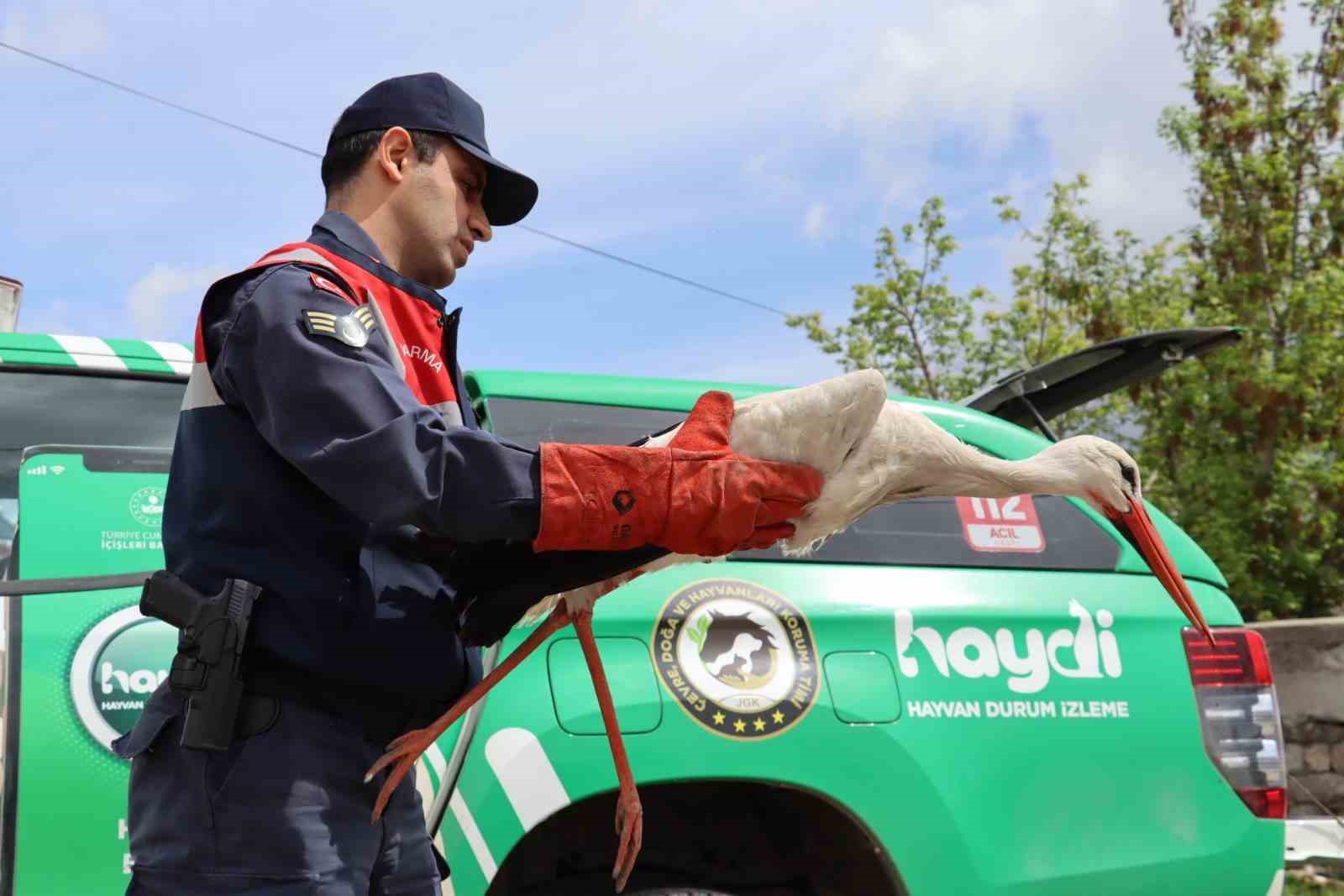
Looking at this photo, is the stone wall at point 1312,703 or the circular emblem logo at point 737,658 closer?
the circular emblem logo at point 737,658

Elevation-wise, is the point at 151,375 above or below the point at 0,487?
above

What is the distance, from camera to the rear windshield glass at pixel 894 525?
2801mm

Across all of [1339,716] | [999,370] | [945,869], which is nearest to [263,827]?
[945,869]

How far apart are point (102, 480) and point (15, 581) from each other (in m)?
0.26

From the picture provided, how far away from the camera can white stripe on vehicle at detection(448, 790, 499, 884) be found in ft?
7.83

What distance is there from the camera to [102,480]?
2.40 metres

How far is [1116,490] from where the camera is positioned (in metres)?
2.14

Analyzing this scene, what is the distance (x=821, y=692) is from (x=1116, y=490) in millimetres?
830

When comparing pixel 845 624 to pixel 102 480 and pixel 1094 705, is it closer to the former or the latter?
pixel 1094 705

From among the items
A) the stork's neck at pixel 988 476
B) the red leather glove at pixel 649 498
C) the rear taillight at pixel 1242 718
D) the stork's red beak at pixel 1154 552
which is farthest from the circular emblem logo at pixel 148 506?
the rear taillight at pixel 1242 718

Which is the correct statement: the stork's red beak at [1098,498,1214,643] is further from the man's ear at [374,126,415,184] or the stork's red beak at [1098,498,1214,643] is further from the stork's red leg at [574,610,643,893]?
the man's ear at [374,126,415,184]

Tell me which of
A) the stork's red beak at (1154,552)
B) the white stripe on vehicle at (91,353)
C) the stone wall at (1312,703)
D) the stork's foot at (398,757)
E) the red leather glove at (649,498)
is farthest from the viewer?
the stone wall at (1312,703)

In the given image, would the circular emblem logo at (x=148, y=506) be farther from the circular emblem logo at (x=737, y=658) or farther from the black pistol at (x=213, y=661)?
the circular emblem logo at (x=737, y=658)

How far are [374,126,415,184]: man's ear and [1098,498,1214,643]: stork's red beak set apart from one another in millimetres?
1334
